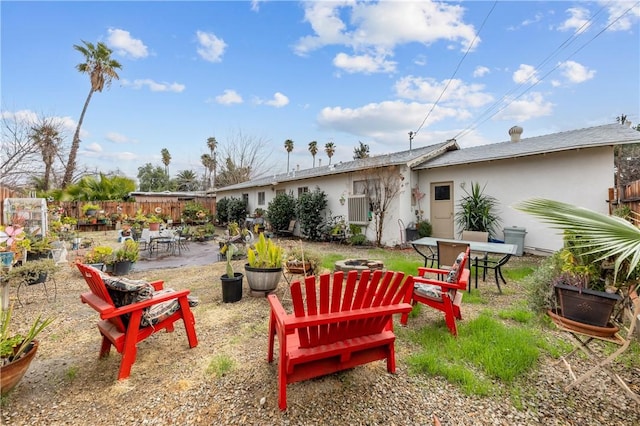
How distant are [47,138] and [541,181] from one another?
1825 cm

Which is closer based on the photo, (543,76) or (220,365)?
(220,365)

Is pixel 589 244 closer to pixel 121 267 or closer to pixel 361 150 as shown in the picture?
pixel 121 267

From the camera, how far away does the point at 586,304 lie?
184 cm

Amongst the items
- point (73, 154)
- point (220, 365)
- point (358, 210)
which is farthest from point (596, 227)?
point (73, 154)

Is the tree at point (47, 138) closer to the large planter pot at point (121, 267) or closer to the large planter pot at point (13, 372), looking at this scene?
the large planter pot at point (121, 267)

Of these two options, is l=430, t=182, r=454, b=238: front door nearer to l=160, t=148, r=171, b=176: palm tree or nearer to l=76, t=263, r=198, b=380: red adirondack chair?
l=76, t=263, r=198, b=380: red adirondack chair

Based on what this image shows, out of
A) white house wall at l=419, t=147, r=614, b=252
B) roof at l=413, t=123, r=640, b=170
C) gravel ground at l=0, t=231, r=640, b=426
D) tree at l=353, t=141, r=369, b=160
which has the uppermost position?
tree at l=353, t=141, r=369, b=160

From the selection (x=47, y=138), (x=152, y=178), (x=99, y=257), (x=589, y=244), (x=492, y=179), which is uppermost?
(x=152, y=178)

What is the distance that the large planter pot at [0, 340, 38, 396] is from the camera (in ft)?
6.43

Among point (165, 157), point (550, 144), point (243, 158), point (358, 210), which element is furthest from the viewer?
point (165, 157)

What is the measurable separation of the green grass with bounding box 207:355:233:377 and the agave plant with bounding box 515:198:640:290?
2776mm

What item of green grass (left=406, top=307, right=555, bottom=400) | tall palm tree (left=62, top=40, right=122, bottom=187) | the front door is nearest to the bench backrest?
green grass (left=406, top=307, right=555, bottom=400)

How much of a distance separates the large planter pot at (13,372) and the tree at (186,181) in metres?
36.0

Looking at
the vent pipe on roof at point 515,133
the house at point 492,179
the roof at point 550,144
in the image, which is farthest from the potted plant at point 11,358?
the vent pipe on roof at point 515,133
